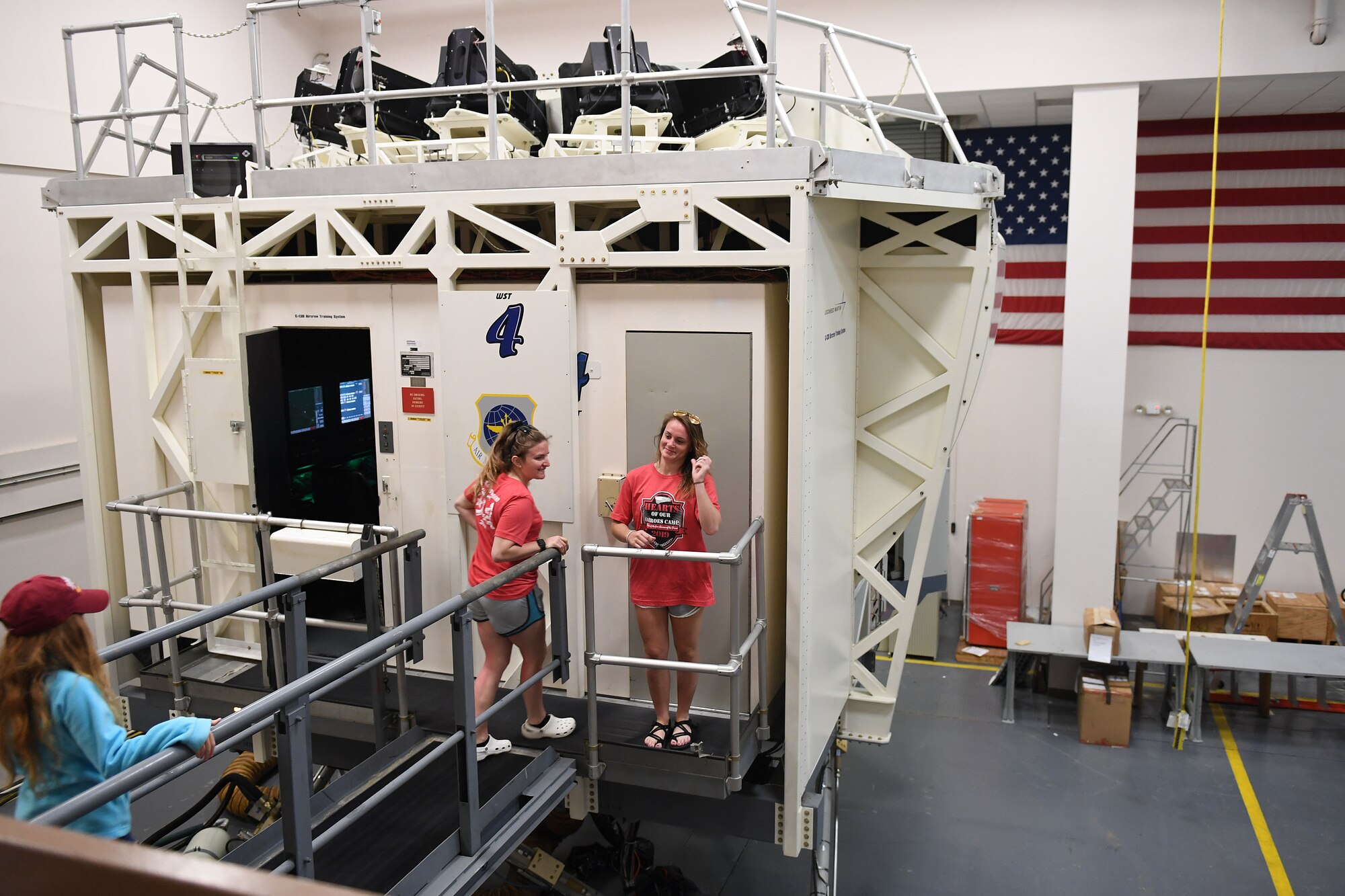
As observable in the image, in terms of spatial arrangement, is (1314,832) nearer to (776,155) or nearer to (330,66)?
(776,155)


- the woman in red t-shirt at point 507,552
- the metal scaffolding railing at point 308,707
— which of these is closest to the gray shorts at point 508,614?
the woman in red t-shirt at point 507,552

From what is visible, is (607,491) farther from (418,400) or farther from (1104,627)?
(1104,627)

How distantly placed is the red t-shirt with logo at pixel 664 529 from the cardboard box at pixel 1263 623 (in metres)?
7.97

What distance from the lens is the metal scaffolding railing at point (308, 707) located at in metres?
3.12

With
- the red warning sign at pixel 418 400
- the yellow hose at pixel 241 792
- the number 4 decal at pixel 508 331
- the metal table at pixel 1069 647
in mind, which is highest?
the number 4 decal at pixel 508 331

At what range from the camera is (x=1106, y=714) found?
910cm

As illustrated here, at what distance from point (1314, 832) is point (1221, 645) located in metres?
2.40

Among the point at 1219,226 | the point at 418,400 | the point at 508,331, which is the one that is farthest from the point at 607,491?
the point at 1219,226

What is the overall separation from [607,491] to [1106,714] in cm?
590

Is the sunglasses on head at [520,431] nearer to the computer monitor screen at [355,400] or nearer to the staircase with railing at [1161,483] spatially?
the computer monitor screen at [355,400]

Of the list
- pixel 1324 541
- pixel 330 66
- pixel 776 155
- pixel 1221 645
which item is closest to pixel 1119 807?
pixel 1221 645

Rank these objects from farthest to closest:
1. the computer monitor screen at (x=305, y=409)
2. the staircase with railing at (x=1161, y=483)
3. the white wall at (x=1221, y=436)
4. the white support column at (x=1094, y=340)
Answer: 1. the staircase with railing at (x=1161, y=483)
2. the white wall at (x=1221, y=436)
3. the white support column at (x=1094, y=340)
4. the computer monitor screen at (x=305, y=409)

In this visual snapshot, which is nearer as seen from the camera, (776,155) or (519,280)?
(776,155)

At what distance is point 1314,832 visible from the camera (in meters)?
7.59
